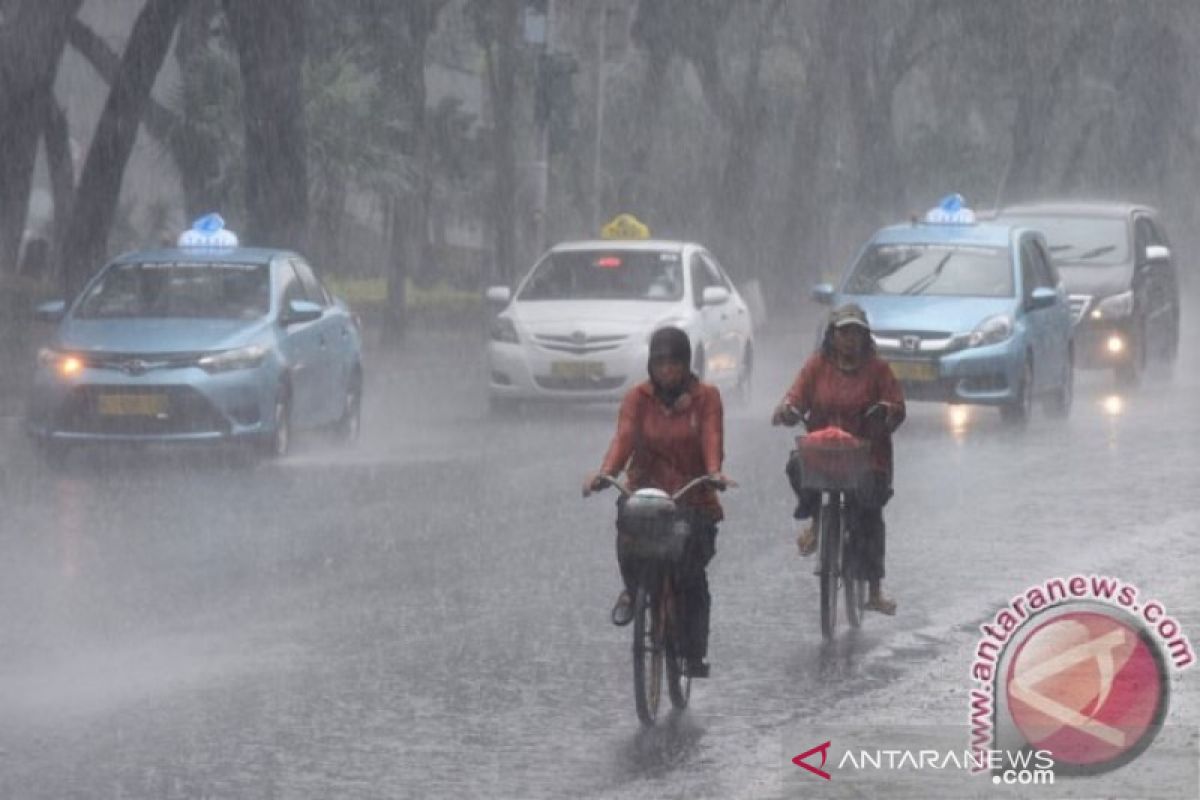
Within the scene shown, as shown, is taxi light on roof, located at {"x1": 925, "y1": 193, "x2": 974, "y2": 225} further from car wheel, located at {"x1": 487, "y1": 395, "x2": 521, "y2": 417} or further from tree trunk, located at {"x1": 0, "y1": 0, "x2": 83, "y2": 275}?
tree trunk, located at {"x1": 0, "y1": 0, "x2": 83, "y2": 275}

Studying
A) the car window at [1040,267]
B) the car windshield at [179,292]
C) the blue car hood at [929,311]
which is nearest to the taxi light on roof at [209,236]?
the car windshield at [179,292]

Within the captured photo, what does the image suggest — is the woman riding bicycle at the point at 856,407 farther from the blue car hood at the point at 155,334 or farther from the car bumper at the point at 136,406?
the blue car hood at the point at 155,334

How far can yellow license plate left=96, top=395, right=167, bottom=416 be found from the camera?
18.9m

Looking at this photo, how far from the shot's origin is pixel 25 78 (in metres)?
26.0

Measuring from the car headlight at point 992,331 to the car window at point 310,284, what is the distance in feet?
16.9

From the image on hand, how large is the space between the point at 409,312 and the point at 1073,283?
10717 mm

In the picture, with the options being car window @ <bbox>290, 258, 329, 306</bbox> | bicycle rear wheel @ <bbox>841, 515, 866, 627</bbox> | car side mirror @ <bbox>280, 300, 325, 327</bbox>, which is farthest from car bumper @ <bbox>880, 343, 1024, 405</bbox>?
bicycle rear wheel @ <bbox>841, 515, 866, 627</bbox>

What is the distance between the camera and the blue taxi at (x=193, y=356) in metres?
19.0

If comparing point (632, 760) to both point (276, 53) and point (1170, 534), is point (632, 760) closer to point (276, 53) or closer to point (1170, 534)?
point (1170, 534)

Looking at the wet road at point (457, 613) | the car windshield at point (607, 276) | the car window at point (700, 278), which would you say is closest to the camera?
the wet road at point (457, 613)

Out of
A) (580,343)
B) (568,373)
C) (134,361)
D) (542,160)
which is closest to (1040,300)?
(580,343)

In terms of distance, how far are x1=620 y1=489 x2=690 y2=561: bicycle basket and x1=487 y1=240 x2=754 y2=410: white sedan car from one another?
13995 mm

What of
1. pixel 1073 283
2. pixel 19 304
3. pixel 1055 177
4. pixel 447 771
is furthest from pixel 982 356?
pixel 1055 177

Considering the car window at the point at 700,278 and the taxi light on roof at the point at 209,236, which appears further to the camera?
the car window at the point at 700,278
